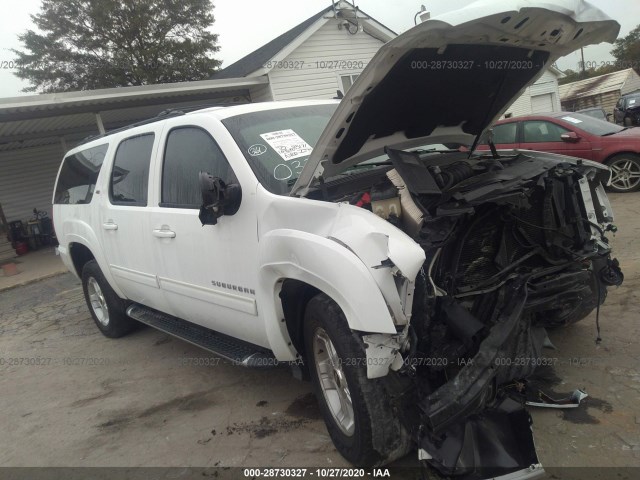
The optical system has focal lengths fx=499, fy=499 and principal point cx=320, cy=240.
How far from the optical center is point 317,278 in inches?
97.7

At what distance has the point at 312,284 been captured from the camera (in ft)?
8.34

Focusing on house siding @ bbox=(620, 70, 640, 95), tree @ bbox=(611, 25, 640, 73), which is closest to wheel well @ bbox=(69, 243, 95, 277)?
house siding @ bbox=(620, 70, 640, 95)

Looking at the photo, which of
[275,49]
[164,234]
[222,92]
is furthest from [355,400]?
[275,49]

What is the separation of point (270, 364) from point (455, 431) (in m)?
1.22

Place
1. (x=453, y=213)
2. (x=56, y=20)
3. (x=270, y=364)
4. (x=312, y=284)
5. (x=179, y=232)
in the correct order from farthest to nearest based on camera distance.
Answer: (x=56, y=20), (x=179, y=232), (x=270, y=364), (x=312, y=284), (x=453, y=213)

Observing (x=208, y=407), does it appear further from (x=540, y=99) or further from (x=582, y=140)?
(x=540, y=99)

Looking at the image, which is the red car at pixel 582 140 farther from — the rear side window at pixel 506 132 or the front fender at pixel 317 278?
the front fender at pixel 317 278

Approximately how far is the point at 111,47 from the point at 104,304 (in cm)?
2493

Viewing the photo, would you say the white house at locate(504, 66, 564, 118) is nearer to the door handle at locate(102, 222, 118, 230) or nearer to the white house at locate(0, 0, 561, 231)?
the white house at locate(0, 0, 561, 231)

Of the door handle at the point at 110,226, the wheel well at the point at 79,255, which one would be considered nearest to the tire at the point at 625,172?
the door handle at the point at 110,226

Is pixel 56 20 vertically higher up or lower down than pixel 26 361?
higher up

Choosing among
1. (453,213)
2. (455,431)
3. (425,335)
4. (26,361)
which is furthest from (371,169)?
(26,361)

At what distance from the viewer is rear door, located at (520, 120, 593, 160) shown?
8742 millimetres

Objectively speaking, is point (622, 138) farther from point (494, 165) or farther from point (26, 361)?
point (26, 361)
